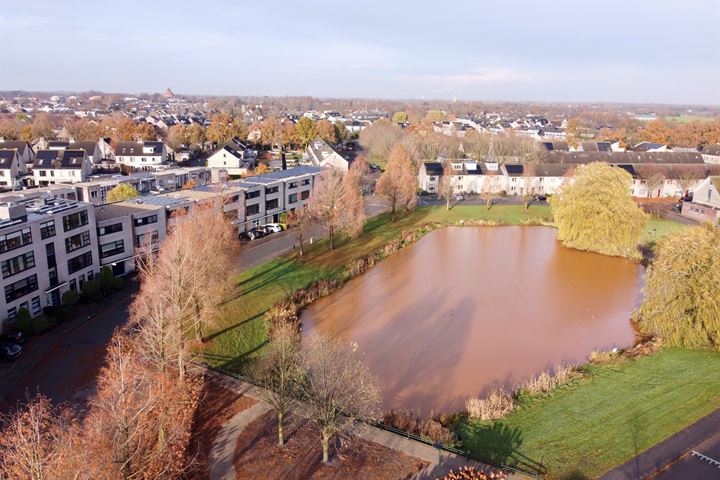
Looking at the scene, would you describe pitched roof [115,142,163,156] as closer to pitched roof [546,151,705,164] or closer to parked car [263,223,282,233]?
parked car [263,223,282,233]

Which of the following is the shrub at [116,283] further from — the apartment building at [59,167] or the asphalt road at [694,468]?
the apartment building at [59,167]

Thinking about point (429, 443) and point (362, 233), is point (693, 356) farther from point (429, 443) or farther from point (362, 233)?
point (362, 233)

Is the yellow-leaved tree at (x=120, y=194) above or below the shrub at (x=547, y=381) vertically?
above

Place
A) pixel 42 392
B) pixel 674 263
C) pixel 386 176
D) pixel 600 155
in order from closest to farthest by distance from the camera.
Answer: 1. pixel 42 392
2. pixel 674 263
3. pixel 386 176
4. pixel 600 155

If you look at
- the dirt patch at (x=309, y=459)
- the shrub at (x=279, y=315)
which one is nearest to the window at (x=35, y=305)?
the shrub at (x=279, y=315)

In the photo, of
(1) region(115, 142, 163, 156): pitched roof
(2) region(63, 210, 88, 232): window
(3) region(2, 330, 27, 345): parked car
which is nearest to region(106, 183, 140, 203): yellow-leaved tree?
(2) region(63, 210, 88, 232): window

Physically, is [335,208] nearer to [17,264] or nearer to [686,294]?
[17,264]

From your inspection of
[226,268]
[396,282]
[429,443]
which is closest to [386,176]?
[396,282]
